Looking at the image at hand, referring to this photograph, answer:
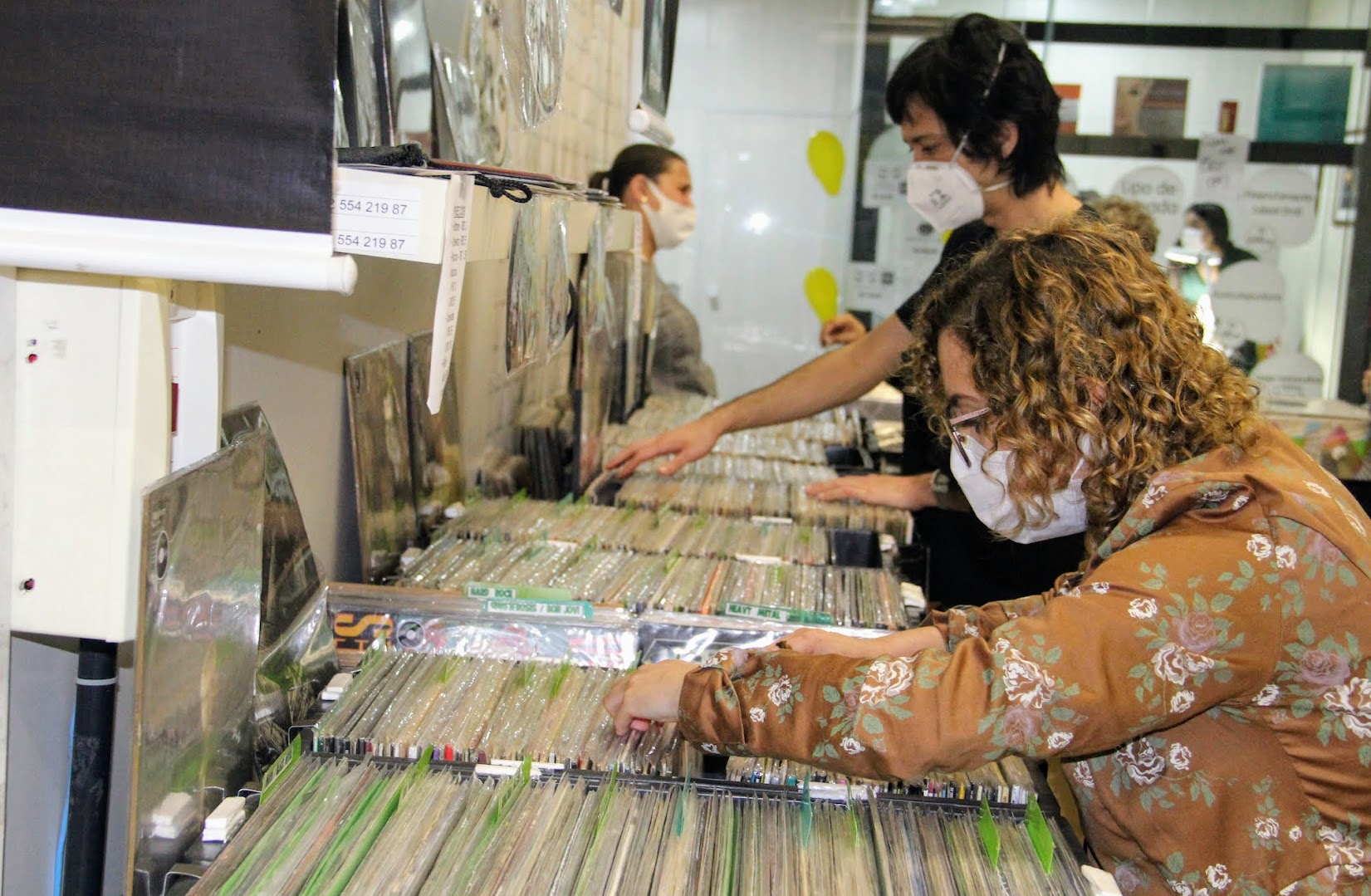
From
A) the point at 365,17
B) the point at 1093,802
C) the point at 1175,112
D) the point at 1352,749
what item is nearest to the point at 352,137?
the point at 365,17

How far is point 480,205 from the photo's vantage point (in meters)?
1.18

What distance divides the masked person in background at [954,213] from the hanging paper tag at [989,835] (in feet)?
3.58

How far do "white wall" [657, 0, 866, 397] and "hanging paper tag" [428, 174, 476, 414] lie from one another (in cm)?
540

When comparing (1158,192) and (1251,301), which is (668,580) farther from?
(1251,301)

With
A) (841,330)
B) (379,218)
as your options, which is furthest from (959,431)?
(841,330)

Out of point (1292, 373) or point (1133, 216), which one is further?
point (1292, 373)

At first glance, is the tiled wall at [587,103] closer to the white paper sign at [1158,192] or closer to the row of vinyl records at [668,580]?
the row of vinyl records at [668,580]

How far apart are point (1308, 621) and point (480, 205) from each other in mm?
855

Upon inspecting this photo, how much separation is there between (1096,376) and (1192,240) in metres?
5.50

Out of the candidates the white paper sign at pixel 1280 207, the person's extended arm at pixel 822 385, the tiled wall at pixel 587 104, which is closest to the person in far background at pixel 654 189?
the tiled wall at pixel 587 104

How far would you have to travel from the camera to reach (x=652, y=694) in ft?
4.19

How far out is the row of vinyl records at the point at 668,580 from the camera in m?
1.75

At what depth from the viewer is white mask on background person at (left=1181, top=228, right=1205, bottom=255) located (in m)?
6.22

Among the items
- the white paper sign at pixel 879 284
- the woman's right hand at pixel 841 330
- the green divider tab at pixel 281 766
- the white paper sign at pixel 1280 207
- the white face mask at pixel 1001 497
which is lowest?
the green divider tab at pixel 281 766
